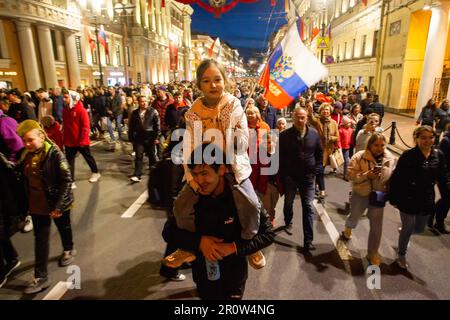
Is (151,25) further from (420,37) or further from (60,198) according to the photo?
(60,198)

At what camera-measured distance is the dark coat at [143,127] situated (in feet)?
25.4

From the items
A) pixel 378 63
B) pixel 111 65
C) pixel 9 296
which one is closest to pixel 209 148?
pixel 9 296

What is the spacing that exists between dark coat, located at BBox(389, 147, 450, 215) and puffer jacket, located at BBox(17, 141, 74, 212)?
4.38 m

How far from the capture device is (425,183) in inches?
152

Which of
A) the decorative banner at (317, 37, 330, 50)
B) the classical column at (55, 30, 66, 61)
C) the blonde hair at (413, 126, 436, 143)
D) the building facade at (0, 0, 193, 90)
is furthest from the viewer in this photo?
the classical column at (55, 30, 66, 61)

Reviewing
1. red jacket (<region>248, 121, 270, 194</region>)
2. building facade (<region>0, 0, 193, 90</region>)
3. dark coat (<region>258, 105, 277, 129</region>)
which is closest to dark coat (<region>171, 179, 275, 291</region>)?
red jacket (<region>248, 121, 270, 194</region>)

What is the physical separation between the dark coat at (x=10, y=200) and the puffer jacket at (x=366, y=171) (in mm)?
4497

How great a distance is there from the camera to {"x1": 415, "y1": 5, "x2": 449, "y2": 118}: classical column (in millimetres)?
15359

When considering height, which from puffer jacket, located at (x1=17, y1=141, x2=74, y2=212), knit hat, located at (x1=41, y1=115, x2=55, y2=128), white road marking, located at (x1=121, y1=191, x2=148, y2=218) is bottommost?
white road marking, located at (x1=121, y1=191, x2=148, y2=218)

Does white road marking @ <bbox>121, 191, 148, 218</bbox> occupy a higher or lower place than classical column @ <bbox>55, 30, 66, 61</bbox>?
lower

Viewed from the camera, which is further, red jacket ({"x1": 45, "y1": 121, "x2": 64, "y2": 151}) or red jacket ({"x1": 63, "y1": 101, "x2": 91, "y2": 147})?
red jacket ({"x1": 63, "y1": 101, "x2": 91, "y2": 147})

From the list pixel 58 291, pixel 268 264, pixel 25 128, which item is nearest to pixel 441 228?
pixel 268 264

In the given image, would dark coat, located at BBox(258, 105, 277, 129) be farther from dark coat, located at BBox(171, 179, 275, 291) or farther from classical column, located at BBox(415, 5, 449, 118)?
classical column, located at BBox(415, 5, 449, 118)

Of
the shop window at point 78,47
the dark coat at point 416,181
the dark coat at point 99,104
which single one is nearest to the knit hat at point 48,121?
the dark coat at point 99,104
